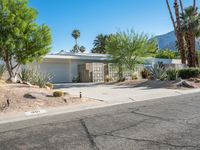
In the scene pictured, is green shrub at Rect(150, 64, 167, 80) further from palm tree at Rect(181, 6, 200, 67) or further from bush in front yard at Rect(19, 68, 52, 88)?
bush in front yard at Rect(19, 68, 52, 88)

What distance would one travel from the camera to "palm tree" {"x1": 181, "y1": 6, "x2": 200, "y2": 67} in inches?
1203

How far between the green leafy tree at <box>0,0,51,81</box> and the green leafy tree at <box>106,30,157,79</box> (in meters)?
10.4

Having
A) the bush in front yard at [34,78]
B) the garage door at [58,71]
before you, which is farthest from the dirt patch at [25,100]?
Result: the garage door at [58,71]

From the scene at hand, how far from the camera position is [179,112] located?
858 cm

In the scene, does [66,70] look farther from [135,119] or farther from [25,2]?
[135,119]

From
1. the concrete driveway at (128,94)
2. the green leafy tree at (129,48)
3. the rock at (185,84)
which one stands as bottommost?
the concrete driveway at (128,94)

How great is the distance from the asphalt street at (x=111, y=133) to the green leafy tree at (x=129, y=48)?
18.2m

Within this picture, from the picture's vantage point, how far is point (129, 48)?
2630 cm

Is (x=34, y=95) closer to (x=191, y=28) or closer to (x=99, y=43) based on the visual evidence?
(x=191, y=28)

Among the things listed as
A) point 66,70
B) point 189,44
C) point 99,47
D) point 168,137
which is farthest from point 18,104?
point 99,47

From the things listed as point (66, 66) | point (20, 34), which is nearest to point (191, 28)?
point (66, 66)

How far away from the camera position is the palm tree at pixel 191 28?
100 ft

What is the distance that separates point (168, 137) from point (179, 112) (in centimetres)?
323

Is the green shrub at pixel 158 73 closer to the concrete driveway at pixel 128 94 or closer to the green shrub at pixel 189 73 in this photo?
the green shrub at pixel 189 73
